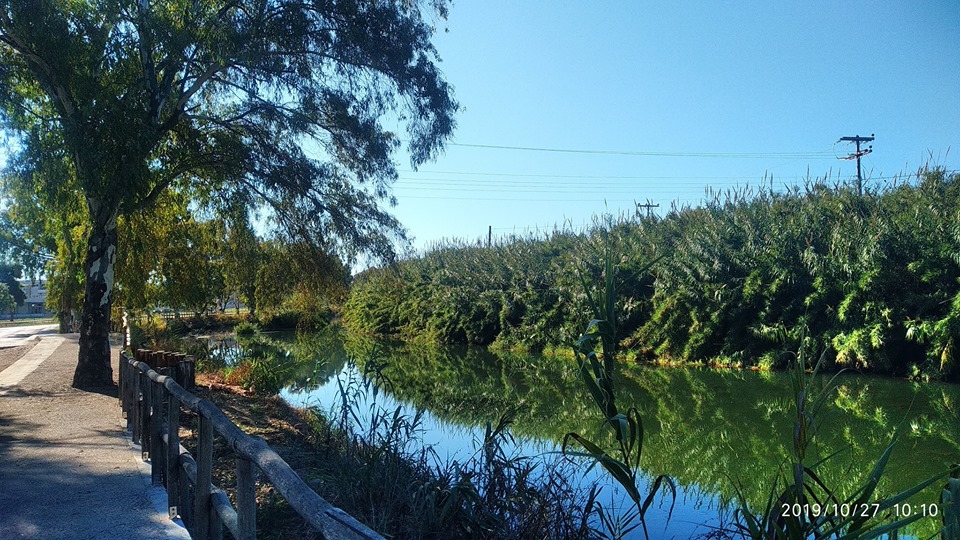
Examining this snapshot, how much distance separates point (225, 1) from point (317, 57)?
1.83 m

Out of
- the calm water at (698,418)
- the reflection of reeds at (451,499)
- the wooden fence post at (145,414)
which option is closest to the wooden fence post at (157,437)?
the wooden fence post at (145,414)

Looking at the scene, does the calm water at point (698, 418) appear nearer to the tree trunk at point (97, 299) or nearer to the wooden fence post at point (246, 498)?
the wooden fence post at point (246, 498)

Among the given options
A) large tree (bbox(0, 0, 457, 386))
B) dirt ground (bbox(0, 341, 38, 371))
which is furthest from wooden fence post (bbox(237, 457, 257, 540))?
dirt ground (bbox(0, 341, 38, 371))

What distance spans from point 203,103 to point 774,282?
1655 cm

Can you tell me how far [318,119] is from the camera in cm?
1322

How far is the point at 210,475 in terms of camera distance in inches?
179

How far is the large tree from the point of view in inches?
412

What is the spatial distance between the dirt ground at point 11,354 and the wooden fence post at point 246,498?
1636 centimetres

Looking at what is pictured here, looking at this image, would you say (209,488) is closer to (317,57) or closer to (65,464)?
(65,464)

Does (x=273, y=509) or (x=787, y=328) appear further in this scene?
(x=787, y=328)

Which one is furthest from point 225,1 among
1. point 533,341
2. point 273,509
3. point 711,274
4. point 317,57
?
point 533,341

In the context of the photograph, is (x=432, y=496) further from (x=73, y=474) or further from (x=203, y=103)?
(x=203, y=103)

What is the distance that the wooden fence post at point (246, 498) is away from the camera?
3.63m

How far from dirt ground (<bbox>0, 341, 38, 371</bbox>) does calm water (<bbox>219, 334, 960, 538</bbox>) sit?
23.6 feet
